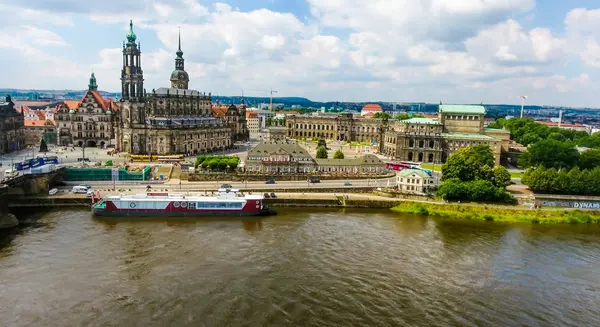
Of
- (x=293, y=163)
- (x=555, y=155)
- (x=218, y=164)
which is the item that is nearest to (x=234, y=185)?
(x=218, y=164)

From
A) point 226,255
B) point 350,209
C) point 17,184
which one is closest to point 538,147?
point 350,209

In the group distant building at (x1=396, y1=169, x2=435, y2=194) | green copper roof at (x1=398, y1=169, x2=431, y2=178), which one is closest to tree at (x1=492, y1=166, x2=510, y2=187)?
distant building at (x1=396, y1=169, x2=435, y2=194)

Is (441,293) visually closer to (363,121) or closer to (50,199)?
(50,199)

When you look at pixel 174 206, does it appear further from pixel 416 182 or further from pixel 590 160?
pixel 590 160

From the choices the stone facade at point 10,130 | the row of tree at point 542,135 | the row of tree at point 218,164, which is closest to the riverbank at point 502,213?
the row of tree at point 218,164

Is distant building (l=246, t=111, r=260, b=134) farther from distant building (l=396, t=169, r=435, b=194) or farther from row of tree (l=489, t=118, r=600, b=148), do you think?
distant building (l=396, t=169, r=435, b=194)
